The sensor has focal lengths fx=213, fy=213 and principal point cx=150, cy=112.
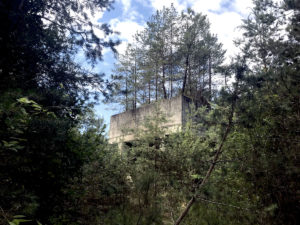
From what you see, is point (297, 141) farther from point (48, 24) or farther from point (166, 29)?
point (166, 29)

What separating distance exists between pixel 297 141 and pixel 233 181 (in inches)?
64.5

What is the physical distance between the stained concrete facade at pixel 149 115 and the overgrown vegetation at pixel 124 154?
2036 millimetres

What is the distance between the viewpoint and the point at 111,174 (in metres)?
6.31

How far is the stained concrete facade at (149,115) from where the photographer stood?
9195mm

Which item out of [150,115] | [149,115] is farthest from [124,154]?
[150,115]

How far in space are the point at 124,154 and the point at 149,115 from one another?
179 cm

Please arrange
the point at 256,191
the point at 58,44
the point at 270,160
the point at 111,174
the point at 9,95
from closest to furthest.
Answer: the point at 9,95
the point at 270,160
the point at 256,191
the point at 58,44
the point at 111,174

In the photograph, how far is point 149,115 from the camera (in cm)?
803

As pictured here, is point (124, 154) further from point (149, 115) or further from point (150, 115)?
point (150, 115)

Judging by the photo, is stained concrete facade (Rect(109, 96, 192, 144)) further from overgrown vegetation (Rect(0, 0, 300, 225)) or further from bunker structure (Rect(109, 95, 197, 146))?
overgrown vegetation (Rect(0, 0, 300, 225))

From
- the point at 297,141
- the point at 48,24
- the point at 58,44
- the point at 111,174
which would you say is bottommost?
the point at 111,174

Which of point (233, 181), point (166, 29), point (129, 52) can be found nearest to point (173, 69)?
point (166, 29)

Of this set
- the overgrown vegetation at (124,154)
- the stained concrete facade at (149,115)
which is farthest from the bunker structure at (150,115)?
the overgrown vegetation at (124,154)

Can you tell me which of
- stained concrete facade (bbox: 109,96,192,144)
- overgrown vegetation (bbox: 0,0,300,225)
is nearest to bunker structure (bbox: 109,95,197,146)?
stained concrete facade (bbox: 109,96,192,144)
